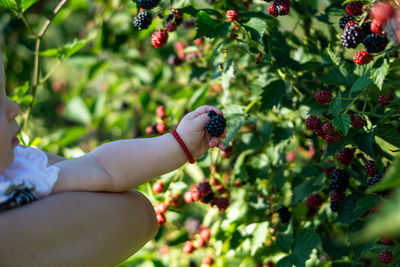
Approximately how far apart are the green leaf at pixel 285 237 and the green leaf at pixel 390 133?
1.18ft

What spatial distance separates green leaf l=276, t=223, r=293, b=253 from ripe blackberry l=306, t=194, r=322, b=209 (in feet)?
0.24

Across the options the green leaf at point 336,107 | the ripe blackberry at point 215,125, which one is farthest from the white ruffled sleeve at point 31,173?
the green leaf at point 336,107

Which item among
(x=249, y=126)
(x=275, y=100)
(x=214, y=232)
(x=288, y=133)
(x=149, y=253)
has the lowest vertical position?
(x=149, y=253)

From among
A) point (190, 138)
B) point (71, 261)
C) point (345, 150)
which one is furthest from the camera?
point (345, 150)

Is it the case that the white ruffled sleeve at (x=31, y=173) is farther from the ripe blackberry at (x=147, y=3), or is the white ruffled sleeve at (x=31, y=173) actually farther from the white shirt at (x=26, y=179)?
the ripe blackberry at (x=147, y=3)

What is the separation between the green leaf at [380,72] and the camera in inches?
29.7

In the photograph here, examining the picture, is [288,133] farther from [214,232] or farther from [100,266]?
[100,266]

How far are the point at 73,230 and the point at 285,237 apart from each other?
604 mm

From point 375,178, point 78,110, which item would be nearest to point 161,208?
point 375,178

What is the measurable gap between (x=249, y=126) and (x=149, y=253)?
54 centimetres

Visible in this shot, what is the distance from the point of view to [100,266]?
709mm

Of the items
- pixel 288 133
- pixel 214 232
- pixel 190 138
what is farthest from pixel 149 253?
pixel 190 138

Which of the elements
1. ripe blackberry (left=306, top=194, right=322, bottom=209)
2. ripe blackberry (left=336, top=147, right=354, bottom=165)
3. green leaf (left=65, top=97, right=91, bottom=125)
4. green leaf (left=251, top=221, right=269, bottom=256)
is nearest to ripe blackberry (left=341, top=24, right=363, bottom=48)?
ripe blackberry (left=336, top=147, right=354, bottom=165)

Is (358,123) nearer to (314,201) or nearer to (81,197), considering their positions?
(314,201)
